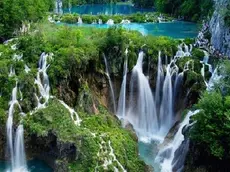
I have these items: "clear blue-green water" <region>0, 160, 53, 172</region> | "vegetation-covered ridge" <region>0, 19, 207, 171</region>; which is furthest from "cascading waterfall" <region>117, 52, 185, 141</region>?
"clear blue-green water" <region>0, 160, 53, 172</region>

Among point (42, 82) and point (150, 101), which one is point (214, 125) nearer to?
point (150, 101)

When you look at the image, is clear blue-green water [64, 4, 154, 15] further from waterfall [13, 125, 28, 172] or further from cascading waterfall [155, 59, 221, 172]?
waterfall [13, 125, 28, 172]

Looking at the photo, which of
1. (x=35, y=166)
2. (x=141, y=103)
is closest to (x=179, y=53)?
(x=141, y=103)

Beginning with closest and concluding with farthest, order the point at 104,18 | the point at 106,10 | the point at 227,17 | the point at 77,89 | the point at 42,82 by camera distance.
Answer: the point at 42,82, the point at 77,89, the point at 227,17, the point at 104,18, the point at 106,10

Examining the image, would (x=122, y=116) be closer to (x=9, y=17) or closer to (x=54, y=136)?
(x=54, y=136)

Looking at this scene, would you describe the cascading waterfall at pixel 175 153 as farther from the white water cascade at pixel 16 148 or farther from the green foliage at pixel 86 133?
the white water cascade at pixel 16 148

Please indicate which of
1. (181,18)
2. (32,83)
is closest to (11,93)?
(32,83)
